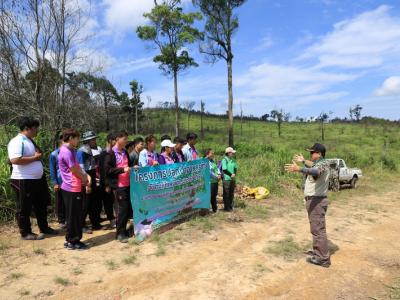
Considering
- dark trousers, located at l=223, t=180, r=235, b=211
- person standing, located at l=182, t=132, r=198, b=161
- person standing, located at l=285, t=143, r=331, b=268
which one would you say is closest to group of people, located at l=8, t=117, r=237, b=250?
person standing, located at l=182, t=132, r=198, b=161

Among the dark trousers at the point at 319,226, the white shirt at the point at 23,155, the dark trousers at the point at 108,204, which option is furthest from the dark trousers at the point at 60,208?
the dark trousers at the point at 319,226

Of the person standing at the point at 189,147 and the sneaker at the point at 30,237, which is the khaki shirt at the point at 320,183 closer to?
the person standing at the point at 189,147

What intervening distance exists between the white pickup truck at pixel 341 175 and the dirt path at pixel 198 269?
270 inches

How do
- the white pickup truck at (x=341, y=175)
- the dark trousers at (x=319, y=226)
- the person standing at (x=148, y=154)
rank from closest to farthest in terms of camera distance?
the dark trousers at (x=319, y=226) → the person standing at (x=148, y=154) → the white pickup truck at (x=341, y=175)

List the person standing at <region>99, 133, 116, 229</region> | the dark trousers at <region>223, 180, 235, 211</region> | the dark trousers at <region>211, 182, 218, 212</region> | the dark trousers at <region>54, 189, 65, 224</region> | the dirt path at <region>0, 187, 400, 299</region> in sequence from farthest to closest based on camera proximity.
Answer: the dark trousers at <region>223, 180, 235, 211</region>, the dark trousers at <region>211, 182, 218, 212</region>, the dark trousers at <region>54, 189, 65, 224</region>, the person standing at <region>99, 133, 116, 229</region>, the dirt path at <region>0, 187, 400, 299</region>

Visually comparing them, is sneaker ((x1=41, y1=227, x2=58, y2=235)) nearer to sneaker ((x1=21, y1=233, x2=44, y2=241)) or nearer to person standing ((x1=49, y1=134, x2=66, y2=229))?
sneaker ((x1=21, y1=233, x2=44, y2=241))

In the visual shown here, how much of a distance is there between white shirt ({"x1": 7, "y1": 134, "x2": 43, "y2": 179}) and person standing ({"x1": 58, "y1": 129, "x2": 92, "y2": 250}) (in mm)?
574

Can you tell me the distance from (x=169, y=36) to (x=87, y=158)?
16437 millimetres

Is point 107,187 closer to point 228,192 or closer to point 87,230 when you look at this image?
point 87,230

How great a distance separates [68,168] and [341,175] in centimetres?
1125

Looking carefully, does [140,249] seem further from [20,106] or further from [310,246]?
[20,106]

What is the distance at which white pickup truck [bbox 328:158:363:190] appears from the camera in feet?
45.1

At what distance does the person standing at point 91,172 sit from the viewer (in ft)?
20.8

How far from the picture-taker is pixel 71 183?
5348mm
